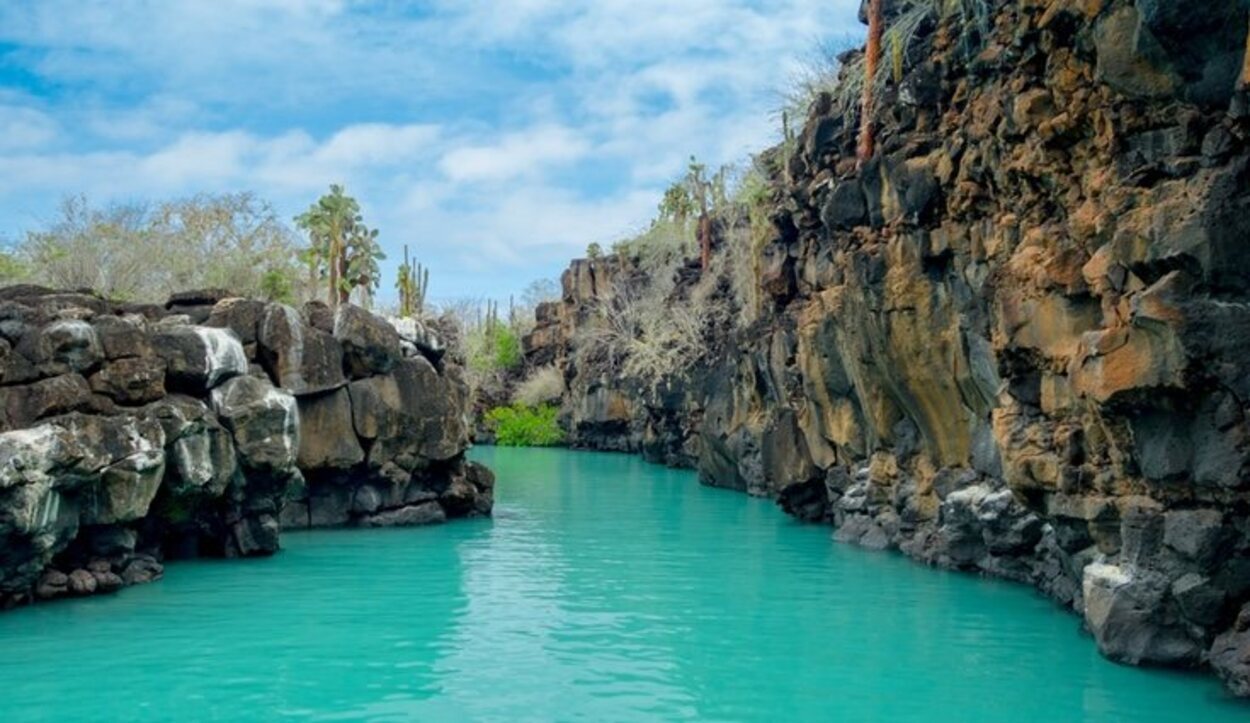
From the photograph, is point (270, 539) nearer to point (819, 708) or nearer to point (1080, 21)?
point (819, 708)

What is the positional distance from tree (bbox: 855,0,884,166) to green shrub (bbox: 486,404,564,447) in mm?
45182

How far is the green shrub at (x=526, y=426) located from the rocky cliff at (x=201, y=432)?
37.7m

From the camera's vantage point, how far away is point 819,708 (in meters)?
12.0

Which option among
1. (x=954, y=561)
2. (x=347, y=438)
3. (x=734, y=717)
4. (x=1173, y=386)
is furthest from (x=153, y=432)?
(x=1173, y=386)

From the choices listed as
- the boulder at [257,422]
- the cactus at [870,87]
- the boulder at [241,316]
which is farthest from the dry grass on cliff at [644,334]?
the boulder at [257,422]

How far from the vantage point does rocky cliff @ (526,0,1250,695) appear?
1114 cm

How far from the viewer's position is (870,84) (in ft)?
77.8

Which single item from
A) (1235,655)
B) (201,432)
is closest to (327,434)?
(201,432)

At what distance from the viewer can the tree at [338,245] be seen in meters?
51.0

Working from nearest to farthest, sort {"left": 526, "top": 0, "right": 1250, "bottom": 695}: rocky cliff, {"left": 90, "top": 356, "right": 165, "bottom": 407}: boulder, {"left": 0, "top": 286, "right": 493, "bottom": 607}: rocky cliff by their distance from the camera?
{"left": 526, "top": 0, "right": 1250, "bottom": 695}: rocky cliff
{"left": 0, "top": 286, "right": 493, "bottom": 607}: rocky cliff
{"left": 90, "top": 356, "right": 165, "bottom": 407}: boulder

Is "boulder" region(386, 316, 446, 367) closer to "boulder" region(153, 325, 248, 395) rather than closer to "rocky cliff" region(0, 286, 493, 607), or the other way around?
"rocky cliff" region(0, 286, 493, 607)

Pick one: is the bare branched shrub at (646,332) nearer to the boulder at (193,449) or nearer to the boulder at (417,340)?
the boulder at (417,340)

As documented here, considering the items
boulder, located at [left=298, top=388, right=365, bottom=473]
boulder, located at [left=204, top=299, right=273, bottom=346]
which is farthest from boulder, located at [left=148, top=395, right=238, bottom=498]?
boulder, located at [left=298, top=388, right=365, bottom=473]

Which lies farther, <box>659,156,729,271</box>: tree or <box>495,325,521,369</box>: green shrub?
<box>495,325,521,369</box>: green shrub
